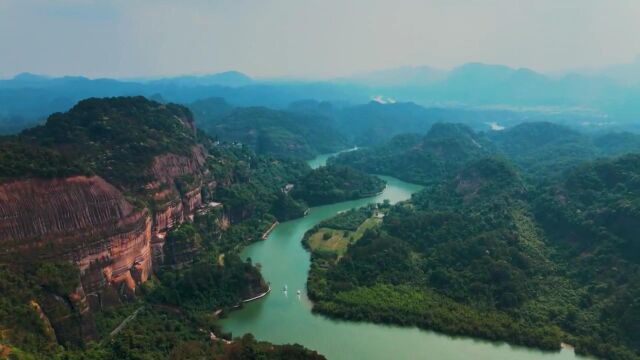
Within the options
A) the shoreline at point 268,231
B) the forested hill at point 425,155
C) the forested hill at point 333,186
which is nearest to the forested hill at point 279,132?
the forested hill at point 425,155

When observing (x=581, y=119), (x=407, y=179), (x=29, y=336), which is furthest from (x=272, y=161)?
(x=581, y=119)

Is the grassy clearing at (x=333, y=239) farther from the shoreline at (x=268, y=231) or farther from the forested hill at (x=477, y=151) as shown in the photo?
the forested hill at (x=477, y=151)

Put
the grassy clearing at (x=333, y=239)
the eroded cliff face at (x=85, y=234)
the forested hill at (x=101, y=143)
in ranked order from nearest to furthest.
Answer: the eroded cliff face at (x=85, y=234) < the forested hill at (x=101, y=143) < the grassy clearing at (x=333, y=239)

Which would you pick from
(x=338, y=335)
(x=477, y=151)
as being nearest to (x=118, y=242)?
(x=338, y=335)


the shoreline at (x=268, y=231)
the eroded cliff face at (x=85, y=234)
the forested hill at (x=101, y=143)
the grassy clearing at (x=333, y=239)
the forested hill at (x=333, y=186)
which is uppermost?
the forested hill at (x=101, y=143)

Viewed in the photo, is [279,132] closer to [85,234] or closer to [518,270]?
[518,270]

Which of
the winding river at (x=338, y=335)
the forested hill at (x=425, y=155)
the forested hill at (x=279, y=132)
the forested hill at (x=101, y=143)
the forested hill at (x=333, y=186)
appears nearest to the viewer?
the winding river at (x=338, y=335)

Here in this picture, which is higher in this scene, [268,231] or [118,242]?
[118,242]
